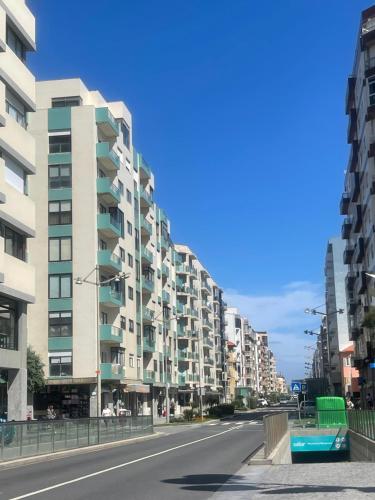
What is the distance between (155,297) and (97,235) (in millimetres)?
23551

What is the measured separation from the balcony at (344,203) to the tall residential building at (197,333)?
77.1 ft

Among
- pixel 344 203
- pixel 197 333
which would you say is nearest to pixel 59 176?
pixel 344 203

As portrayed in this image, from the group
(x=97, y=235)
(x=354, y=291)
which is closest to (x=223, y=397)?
(x=354, y=291)

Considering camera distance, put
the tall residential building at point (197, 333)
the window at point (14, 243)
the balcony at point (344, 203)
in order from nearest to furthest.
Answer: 1. the window at point (14, 243)
2. the balcony at point (344, 203)
3. the tall residential building at point (197, 333)

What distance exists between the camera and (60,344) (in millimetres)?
55250

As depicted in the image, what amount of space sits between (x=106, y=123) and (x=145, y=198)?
16248 millimetres

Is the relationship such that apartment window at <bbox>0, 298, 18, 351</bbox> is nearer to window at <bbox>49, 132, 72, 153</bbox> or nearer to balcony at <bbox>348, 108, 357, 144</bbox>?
window at <bbox>49, 132, 72, 153</bbox>

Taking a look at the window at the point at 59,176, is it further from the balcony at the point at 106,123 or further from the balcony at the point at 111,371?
the balcony at the point at 111,371

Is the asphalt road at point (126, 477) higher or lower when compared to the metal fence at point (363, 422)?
lower

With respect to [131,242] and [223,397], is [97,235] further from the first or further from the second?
[223,397]

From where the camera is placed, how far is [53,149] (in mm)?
58625

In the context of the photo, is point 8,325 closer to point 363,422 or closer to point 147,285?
point 363,422

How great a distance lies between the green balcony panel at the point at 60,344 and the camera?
5519 centimetres

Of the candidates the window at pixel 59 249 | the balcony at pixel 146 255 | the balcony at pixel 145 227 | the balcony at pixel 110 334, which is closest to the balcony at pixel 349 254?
the balcony at pixel 146 255
